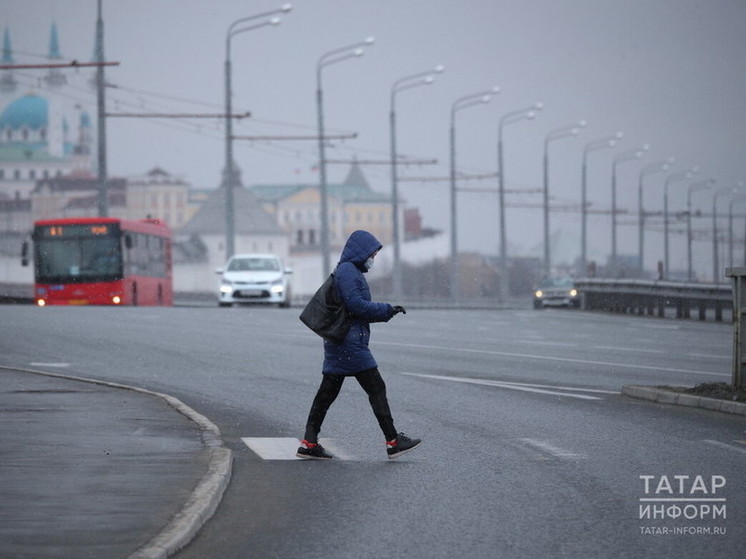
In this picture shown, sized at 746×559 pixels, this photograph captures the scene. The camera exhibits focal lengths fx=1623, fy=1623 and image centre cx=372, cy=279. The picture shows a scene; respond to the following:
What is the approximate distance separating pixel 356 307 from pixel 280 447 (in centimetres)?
157

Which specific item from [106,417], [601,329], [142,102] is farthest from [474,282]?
[106,417]

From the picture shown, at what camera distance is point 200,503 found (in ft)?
29.0

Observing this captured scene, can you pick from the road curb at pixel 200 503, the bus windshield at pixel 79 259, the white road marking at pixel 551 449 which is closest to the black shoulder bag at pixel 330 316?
the road curb at pixel 200 503

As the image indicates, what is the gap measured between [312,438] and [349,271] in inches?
48.6

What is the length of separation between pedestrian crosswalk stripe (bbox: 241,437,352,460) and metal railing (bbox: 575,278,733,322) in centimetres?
2951

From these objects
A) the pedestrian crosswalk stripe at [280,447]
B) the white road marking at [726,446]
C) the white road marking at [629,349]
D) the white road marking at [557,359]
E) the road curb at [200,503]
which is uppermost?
the road curb at [200,503]

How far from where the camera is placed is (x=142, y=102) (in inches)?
2462

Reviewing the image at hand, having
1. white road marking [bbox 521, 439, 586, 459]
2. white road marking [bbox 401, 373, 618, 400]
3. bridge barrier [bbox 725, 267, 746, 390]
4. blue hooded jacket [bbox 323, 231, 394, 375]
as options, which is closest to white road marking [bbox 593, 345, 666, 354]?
white road marking [bbox 401, 373, 618, 400]

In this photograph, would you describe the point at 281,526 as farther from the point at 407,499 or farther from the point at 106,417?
the point at 106,417

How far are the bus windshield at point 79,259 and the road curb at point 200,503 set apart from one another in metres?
34.2

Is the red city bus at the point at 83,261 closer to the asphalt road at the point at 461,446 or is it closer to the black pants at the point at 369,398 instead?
the asphalt road at the point at 461,446

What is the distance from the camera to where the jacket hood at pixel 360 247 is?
1143 centimetres

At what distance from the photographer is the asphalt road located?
830 centimetres

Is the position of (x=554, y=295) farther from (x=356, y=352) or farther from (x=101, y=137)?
(x=356, y=352)
